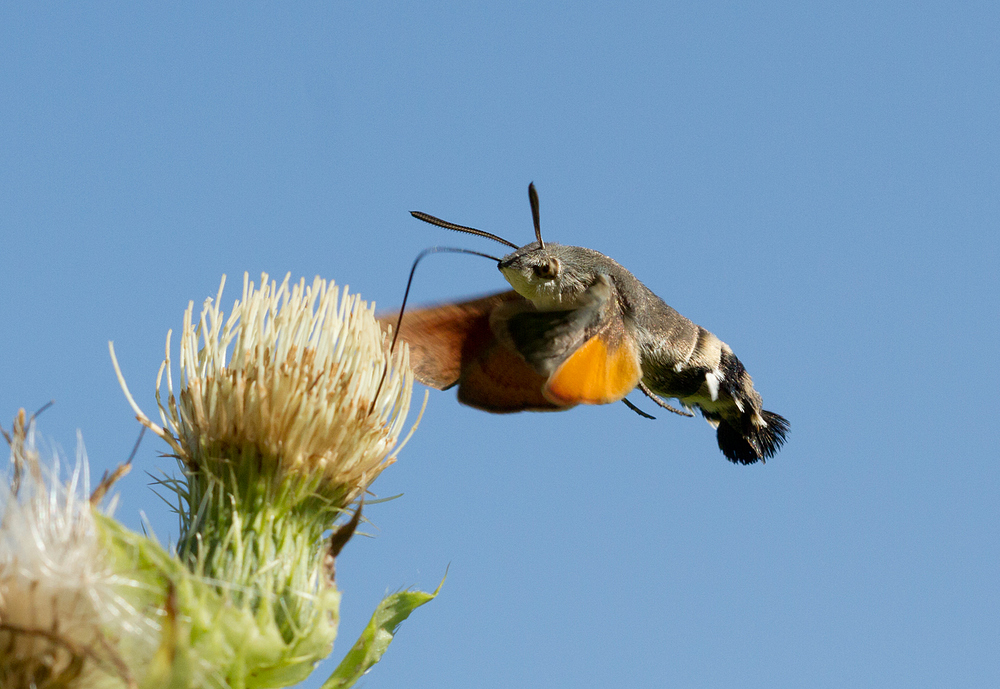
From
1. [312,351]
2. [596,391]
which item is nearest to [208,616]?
[312,351]

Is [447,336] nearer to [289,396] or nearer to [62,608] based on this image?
[289,396]

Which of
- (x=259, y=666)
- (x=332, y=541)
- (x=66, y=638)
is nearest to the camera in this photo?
(x=66, y=638)

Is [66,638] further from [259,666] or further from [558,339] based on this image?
[558,339]

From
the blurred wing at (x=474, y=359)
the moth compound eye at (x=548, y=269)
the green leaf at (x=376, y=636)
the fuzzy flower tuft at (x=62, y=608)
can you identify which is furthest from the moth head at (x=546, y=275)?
the fuzzy flower tuft at (x=62, y=608)

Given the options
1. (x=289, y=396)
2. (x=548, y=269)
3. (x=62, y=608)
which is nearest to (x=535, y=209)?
(x=548, y=269)

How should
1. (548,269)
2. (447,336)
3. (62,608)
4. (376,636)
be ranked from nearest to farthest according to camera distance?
(62,608) → (376,636) → (548,269) → (447,336)

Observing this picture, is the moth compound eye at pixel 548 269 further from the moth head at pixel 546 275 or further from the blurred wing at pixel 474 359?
the blurred wing at pixel 474 359
